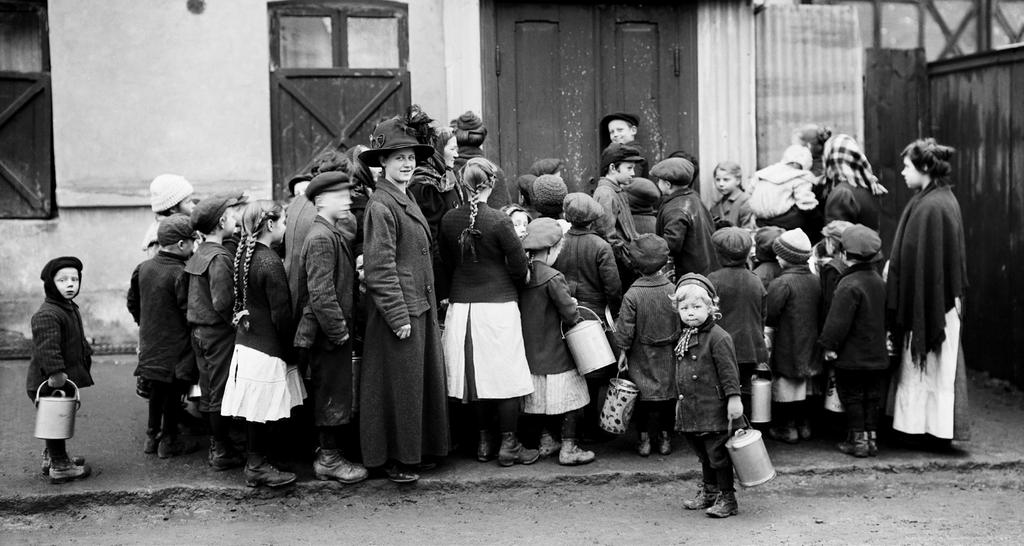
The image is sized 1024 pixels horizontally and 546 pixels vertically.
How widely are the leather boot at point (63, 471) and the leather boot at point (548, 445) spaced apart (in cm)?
277

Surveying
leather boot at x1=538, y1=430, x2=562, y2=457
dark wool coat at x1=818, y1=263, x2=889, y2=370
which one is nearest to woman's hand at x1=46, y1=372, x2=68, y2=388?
leather boot at x1=538, y1=430, x2=562, y2=457

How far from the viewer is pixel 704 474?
6.74 m

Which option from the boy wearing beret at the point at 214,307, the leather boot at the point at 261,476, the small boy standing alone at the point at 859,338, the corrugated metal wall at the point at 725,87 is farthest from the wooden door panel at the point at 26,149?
the small boy standing alone at the point at 859,338

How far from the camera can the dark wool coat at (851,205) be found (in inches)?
336

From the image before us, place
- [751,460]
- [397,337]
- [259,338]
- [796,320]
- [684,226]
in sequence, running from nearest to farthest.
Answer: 1. [751,460]
2. [259,338]
3. [397,337]
4. [796,320]
5. [684,226]

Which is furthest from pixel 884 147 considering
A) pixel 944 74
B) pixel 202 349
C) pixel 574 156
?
pixel 202 349

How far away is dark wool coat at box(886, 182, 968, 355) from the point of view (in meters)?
7.61

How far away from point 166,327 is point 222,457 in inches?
34.1

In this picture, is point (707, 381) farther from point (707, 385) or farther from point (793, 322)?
point (793, 322)

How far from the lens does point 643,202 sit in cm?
840

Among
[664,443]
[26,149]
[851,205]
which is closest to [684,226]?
[851,205]

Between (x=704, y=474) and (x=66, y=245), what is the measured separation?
5.64 meters

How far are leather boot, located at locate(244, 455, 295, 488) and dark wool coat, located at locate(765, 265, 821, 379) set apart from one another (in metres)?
3.24

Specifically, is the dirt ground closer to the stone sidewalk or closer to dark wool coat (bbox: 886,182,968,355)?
the stone sidewalk
